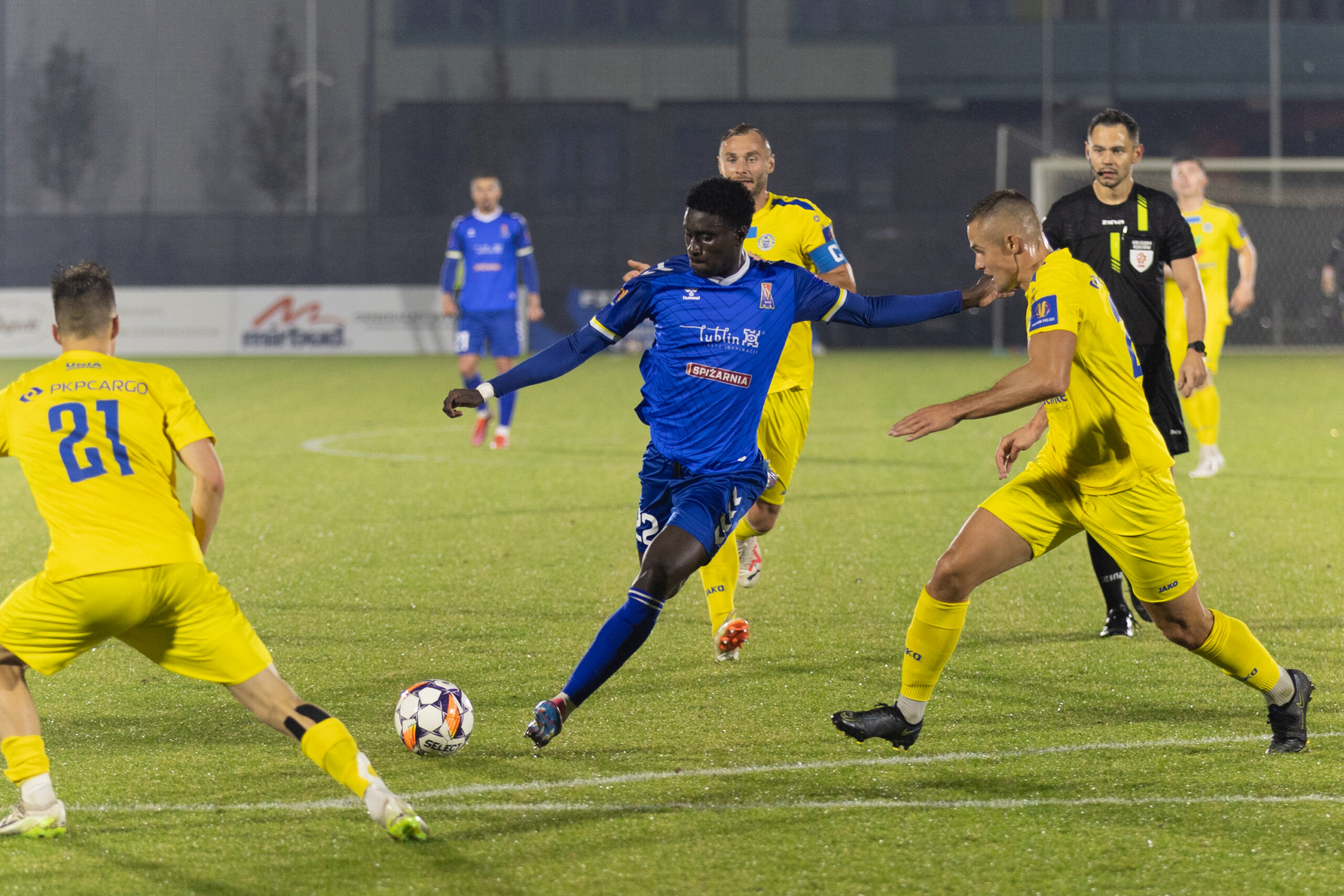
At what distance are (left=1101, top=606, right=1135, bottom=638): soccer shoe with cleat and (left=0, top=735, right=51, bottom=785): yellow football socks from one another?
4149 mm

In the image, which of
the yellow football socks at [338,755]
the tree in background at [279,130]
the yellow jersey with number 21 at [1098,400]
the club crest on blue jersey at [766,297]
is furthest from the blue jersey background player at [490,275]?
the tree in background at [279,130]

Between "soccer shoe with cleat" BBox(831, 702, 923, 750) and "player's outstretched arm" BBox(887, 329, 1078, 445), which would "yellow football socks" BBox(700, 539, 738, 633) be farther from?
"player's outstretched arm" BBox(887, 329, 1078, 445)

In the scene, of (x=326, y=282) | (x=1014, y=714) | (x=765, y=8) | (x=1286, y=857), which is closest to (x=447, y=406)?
(x=1014, y=714)

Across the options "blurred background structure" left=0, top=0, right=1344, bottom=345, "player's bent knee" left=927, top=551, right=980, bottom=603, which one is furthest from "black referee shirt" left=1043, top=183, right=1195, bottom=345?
"blurred background structure" left=0, top=0, right=1344, bottom=345

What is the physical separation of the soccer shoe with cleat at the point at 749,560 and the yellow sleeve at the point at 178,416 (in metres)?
3.52

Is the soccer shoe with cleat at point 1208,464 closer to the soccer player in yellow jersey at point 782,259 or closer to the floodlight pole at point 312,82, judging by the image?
the soccer player in yellow jersey at point 782,259

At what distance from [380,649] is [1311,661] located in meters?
3.61

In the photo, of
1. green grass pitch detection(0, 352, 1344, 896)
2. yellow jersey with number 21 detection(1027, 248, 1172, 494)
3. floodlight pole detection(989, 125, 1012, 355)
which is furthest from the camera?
floodlight pole detection(989, 125, 1012, 355)

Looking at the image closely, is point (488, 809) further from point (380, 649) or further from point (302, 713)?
point (380, 649)

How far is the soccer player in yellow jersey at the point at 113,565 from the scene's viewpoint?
146 inches

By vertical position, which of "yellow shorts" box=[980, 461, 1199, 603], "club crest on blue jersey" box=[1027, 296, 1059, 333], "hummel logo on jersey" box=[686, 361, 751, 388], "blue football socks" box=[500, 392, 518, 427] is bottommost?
"blue football socks" box=[500, 392, 518, 427]

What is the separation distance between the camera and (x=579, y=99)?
34.7m

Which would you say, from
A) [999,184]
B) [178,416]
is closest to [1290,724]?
[178,416]

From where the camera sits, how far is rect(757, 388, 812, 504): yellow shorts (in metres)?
6.42
